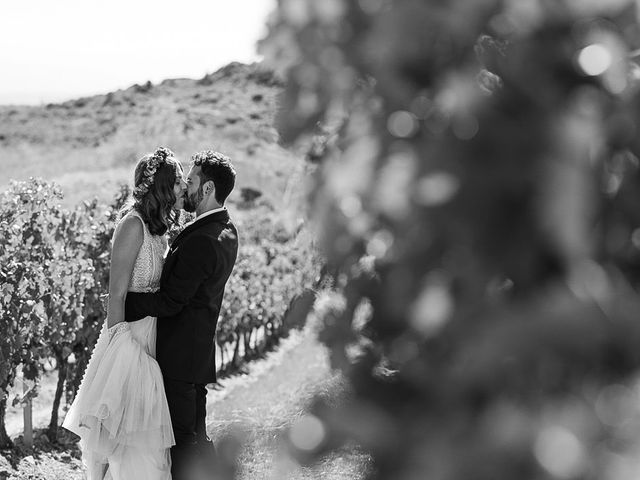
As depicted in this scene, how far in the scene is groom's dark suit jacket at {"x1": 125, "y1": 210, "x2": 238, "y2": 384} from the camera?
4473 millimetres

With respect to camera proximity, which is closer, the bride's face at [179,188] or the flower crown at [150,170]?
the flower crown at [150,170]

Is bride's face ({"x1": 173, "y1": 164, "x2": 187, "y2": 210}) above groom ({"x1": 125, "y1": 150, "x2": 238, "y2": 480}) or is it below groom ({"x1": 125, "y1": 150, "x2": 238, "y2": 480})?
above

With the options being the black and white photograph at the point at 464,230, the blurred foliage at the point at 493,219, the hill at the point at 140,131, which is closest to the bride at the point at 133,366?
the black and white photograph at the point at 464,230

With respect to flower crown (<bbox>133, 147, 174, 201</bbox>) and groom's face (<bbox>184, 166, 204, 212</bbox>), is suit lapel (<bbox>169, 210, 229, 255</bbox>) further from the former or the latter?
flower crown (<bbox>133, 147, 174, 201</bbox>)

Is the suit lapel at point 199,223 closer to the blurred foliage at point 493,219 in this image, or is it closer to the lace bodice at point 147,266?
the lace bodice at point 147,266

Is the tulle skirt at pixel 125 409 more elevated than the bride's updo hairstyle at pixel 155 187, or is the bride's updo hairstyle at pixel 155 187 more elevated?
the bride's updo hairstyle at pixel 155 187

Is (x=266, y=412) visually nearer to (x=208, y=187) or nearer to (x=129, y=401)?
(x=129, y=401)

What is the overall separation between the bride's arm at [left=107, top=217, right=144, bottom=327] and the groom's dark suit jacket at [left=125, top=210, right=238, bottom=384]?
7 cm

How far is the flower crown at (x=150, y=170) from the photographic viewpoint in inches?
176

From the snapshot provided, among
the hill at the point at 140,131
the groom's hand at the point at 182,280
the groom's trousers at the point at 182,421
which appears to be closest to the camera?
the groom's hand at the point at 182,280

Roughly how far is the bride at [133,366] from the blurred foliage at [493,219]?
3.52 metres

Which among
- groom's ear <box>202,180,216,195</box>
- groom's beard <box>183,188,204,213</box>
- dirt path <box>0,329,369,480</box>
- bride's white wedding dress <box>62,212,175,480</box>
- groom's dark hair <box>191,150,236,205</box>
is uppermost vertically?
groom's dark hair <box>191,150,236,205</box>

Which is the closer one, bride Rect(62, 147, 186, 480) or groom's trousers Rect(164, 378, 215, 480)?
bride Rect(62, 147, 186, 480)

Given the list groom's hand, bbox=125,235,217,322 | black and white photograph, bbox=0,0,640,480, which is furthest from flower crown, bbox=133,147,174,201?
black and white photograph, bbox=0,0,640,480
